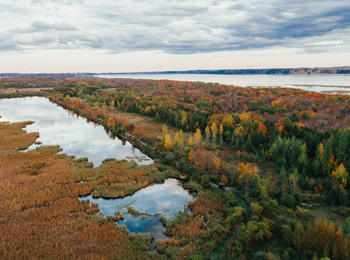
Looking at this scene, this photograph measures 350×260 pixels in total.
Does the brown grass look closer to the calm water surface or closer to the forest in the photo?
the forest

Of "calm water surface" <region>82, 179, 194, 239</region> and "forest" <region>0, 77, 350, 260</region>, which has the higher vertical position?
"forest" <region>0, 77, 350, 260</region>

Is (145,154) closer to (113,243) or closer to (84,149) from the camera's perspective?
(84,149)

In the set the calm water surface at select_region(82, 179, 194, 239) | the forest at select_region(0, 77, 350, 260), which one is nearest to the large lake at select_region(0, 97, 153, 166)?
the forest at select_region(0, 77, 350, 260)

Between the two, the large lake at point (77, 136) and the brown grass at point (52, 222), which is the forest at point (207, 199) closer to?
the brown grass at point (52, 222)

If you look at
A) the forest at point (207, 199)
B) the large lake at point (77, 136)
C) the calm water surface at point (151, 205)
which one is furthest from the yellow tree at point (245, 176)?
the large lake at point (77, 136)

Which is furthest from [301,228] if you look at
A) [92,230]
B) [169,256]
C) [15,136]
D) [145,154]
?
[15,136]

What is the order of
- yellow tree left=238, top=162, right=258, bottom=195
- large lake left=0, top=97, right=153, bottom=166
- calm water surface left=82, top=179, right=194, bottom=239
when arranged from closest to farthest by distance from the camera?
1. calm water surface left=82, top=179, right=194, bottom=239
2. yellow tree left=238, top=162, right=258, bottom=195
3. large lake left=0, top=97, right=153, bottom=166

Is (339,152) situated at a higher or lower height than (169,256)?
higher
